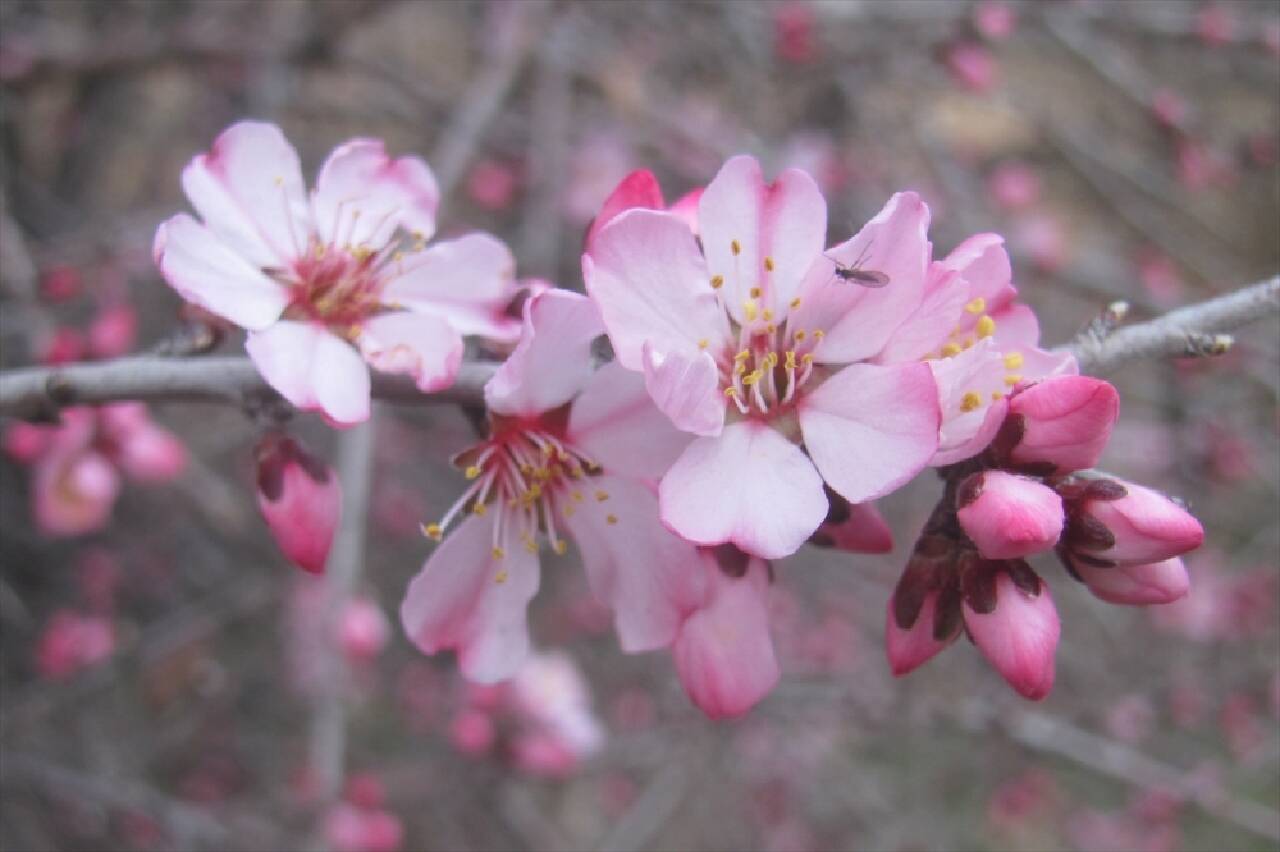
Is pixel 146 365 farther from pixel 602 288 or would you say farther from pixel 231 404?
pixel 602 288

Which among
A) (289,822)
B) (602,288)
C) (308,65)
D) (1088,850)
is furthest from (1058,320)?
(602,288)

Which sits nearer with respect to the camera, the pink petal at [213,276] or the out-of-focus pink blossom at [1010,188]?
the pink petal at [213,276]

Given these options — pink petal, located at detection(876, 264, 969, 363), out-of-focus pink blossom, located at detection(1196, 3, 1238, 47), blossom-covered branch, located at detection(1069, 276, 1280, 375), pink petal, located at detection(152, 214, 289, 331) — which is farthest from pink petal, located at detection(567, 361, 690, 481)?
out-of-focus pink blossom, located at detection(1196, 3, 1238, 47)

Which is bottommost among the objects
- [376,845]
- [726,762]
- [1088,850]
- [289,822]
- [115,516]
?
[1088,850]

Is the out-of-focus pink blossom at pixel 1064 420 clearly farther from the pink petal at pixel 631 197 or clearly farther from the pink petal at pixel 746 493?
the pink petal at pixel 631 197

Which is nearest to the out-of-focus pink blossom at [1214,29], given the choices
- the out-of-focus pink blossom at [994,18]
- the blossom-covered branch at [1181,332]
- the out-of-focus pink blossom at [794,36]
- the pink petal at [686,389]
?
the out-of-focus pink blossom at [994,18]
